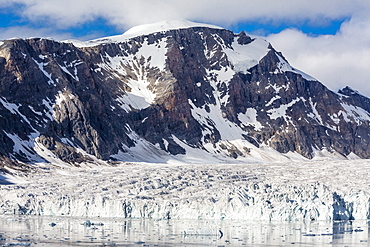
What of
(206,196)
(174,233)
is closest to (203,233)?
(174,233)

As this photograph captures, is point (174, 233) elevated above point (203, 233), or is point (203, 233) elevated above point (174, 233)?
point (203, 233)

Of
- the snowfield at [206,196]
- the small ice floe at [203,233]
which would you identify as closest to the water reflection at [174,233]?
the small ice floe at [203,233]

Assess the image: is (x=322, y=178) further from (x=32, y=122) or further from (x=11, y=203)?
(x=32, y=122)

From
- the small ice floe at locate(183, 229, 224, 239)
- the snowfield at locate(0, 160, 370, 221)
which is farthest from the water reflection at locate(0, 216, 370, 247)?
the snowfield at locate(0, 160, 370, 221)

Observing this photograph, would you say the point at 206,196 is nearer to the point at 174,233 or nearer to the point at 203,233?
the point at 174,233

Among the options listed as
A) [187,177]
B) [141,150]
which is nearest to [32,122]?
[141,150]
